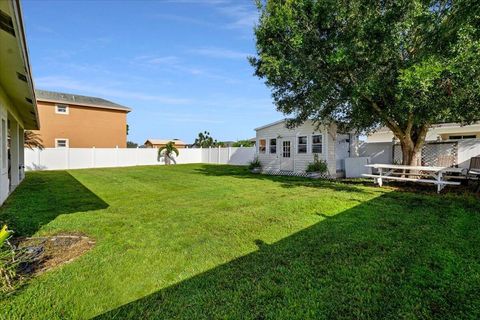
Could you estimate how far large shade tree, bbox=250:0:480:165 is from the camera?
7547 mm

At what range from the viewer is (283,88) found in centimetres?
1231

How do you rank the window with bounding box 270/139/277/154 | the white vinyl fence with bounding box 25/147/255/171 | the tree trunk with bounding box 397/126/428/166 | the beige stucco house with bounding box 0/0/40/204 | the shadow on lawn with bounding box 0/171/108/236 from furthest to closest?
the white vinyl fence with bounding box 25/147/255/171 < the window with bounding box 270/139/277/154 < the tree trunk with bounding box 397/126/428/166 < the shadow on lawn with bounding box 0/171/108/236 < the beige stucco house with bounding box 0/0/40/204

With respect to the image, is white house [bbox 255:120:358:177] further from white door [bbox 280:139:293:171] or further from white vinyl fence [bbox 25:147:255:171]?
white vinyl fence [bbox 25:147:255:171]

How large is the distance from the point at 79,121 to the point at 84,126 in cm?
54

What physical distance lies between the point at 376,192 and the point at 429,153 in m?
6.74

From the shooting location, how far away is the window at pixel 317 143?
14.6 m

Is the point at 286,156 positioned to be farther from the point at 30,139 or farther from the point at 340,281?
the point at 30,139

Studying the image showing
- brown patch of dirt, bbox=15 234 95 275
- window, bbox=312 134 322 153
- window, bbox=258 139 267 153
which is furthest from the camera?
window, bbox=258 139 267 153

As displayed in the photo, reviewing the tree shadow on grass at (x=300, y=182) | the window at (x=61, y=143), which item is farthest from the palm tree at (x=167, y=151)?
the tree shadow on grass at (x=300, y=182)

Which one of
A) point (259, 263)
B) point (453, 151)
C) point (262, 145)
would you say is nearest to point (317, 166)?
point (262, 145)

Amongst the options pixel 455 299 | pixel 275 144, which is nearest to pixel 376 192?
pixel 455 299

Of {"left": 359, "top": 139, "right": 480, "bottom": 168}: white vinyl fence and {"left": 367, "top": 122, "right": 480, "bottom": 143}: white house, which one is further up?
{"left": 367, "top": 122, "right": 480, "bottom": 143}: white house

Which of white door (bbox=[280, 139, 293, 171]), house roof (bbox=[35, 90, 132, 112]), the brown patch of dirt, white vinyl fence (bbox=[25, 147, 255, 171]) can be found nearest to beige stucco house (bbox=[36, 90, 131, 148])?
house roof (bbox=[35, 90, 132, 112])

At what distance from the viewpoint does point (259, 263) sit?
3.63m
